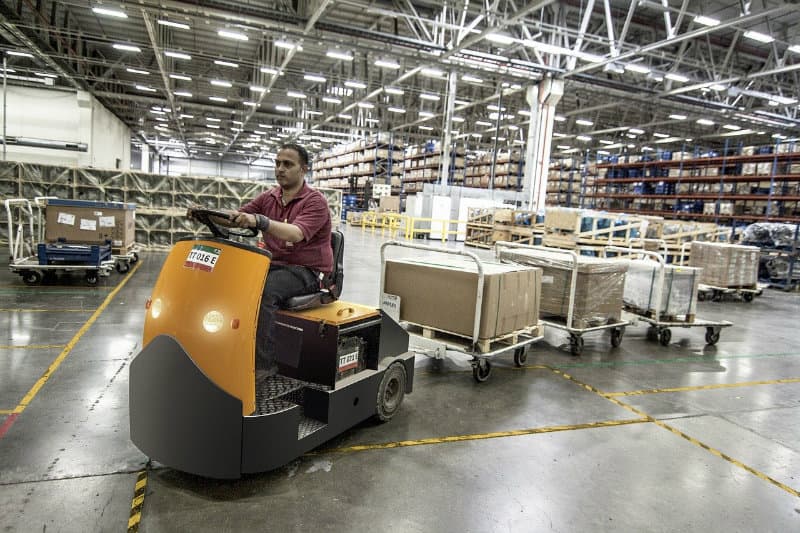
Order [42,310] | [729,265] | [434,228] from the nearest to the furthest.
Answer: [42,310]
[729,265]
[434,228]

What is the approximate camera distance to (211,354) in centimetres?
243

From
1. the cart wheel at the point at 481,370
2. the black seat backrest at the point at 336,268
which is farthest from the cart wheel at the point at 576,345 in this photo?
the black seat backrest at the point at 336,268

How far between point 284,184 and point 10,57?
959 inches

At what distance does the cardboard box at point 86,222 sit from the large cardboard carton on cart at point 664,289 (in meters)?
8.71

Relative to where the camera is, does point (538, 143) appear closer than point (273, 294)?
No

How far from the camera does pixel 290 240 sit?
→ 2891 millimetres

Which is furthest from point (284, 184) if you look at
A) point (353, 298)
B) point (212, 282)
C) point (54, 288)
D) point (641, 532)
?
point (54, 288)

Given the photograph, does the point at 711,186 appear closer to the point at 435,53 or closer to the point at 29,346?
the point at 435,53

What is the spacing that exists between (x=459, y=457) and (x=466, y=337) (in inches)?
61.7

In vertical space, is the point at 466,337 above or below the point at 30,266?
above

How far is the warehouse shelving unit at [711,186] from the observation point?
1969cm

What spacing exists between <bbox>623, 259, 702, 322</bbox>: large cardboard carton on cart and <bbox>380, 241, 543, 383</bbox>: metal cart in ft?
7.45

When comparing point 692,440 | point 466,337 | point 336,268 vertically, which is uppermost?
point 336,268

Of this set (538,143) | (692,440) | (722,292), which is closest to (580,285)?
(692,440)
